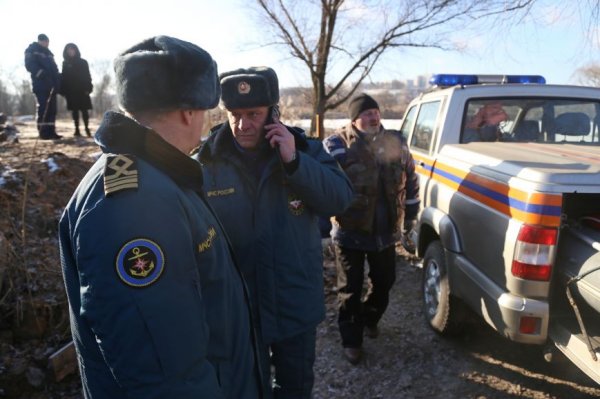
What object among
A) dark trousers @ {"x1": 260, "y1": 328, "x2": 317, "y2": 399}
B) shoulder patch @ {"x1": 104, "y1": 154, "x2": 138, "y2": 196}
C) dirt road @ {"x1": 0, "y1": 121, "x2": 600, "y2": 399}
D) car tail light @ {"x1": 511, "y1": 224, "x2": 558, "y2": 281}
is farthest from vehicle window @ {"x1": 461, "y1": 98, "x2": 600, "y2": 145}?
shoulder patch @ {"x1": 104, "y1": 154, "x2": 138, "y2": 196}

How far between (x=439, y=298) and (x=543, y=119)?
2.07m

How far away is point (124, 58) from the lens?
1.22 m

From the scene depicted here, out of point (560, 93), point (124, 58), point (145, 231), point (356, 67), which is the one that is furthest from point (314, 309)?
point (356, 67)

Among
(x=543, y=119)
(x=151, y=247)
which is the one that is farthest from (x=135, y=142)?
(x=543, y=119)

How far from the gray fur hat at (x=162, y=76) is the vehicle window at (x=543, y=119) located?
3.33 metres

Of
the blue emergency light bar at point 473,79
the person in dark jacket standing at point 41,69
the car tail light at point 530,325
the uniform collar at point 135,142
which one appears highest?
the person in dark jacket standing at point 41,69

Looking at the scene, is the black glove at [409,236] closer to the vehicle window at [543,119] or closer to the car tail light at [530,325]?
the vehicle window at [543,119]

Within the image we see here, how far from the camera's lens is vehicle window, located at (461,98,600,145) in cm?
411

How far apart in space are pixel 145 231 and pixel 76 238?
0.20 metres

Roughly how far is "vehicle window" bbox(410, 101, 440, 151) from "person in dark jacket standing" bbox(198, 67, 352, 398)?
2503 millimetres

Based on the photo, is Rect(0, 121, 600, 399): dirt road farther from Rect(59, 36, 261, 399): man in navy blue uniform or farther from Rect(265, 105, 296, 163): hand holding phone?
Rect(59, 36, 261, 399): man in navy blue uniform

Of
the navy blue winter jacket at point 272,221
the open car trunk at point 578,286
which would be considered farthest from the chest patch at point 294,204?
the open car trunk at point 578,286

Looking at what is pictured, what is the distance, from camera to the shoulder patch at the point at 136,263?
106 cm

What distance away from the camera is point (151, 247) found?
1084 millimetres
